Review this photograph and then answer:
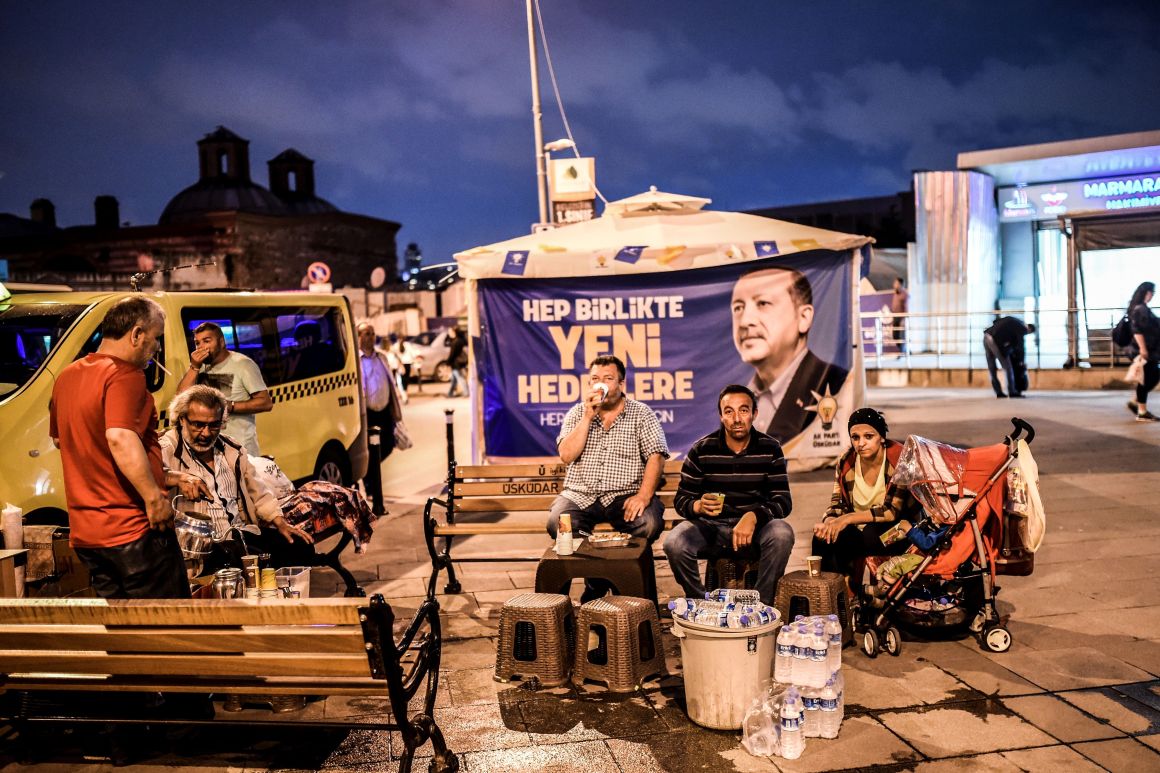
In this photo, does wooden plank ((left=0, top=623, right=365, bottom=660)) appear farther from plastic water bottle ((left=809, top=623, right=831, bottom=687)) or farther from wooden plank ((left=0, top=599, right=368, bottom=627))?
plastic water bottle ((left=809, top=623, right=831, bottom=687))

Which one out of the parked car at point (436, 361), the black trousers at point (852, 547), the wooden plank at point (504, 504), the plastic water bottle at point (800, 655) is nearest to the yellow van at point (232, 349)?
the wooden plank at point (504, 504)

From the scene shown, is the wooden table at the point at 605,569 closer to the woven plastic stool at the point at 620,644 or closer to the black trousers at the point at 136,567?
the woven plastic stool at the point at 620,644

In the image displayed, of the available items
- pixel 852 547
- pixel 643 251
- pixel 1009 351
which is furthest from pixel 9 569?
pixel 1009 351

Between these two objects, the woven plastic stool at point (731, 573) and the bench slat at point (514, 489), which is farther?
the bench slat at point (514, 489)

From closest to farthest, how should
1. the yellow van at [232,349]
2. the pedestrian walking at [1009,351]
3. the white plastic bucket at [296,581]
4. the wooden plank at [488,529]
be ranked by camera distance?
the white plastic bucket at [296,581], the yellow van at [232,349], the wooden plank at [488,529], the pedestrian walking at [1009,351]

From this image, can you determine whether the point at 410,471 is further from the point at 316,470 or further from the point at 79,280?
the point at 79,280

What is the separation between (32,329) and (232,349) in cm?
162

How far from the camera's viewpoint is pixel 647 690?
5.12 metres

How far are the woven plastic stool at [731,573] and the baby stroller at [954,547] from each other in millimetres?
698

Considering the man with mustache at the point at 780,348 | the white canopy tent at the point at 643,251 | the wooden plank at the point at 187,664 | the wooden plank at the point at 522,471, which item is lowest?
the wooden plank at the point at 187,664

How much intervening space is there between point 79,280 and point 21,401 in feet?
164

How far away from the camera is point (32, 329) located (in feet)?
23.9

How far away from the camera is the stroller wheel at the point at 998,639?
545 cm

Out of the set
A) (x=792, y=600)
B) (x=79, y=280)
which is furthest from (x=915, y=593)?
(x=79, y=280)
